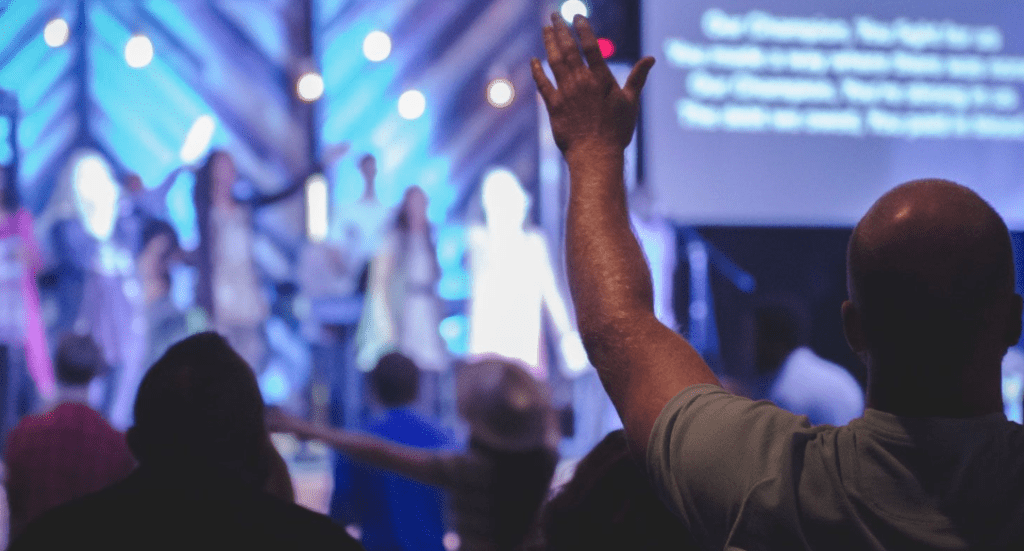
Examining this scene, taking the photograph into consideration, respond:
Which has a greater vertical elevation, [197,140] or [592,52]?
[197,140]

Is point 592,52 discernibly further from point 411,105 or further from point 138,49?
point 411,105

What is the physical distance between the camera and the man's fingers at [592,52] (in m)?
1.03

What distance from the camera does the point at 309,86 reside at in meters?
6.48

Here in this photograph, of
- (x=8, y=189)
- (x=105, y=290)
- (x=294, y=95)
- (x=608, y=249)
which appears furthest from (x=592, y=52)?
(x=294, y=95)

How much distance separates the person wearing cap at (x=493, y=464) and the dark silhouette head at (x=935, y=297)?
3.85ft

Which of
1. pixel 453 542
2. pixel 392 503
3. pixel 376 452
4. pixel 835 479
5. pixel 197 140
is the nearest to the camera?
pixel 835 479

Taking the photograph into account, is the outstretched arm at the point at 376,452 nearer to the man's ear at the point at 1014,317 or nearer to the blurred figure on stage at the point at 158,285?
the man's ear at the point at 1014,317

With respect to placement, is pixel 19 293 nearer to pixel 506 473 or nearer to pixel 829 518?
pixel 506 473

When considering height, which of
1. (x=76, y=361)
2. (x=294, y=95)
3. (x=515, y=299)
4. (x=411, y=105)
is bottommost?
(x=515, y=299)

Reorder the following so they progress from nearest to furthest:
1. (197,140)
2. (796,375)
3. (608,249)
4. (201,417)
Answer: (608,249)
(201,417)
(796,375)
(197,140)

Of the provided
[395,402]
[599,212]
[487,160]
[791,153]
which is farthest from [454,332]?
[599,212]

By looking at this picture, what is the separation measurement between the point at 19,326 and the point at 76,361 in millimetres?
2653

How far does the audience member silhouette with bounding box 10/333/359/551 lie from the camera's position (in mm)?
1188

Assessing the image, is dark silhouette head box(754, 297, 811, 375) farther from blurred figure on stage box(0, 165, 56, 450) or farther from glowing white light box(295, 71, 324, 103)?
glowing white light box(295, 71, 324, 103)
